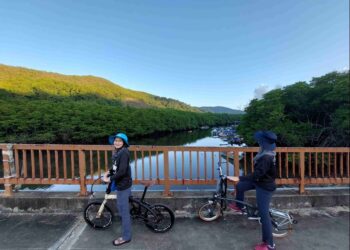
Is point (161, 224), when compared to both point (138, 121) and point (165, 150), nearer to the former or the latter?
point (165, 150)

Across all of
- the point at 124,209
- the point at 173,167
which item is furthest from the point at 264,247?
the point at 173,167

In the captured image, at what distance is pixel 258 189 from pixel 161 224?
1580 millimetres

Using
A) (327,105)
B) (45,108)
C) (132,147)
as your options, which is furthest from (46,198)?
(45,108)

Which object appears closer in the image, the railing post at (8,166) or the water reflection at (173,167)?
the railing post at (8,166)

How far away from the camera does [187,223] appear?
335 centimetres

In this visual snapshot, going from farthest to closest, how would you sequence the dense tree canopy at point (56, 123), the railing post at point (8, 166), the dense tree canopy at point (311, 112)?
the dense tree canopy at point (56, 123) → the dense tree canopy at point (311, 112) → the railing post at point (8, 166)

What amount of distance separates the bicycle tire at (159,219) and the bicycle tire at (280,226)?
149cm

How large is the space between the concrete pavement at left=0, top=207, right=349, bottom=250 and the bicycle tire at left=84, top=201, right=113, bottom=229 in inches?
3.3

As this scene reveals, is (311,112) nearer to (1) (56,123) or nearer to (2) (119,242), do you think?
(2) (119,242)

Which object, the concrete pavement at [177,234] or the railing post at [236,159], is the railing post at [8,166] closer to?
the concrete pavement at [177,234]

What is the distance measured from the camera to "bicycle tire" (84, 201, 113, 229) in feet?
10.4

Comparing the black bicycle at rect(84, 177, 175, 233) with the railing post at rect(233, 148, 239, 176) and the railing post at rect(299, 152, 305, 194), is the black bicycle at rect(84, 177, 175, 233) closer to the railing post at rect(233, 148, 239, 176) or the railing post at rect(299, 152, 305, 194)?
the railing post at rect(233, 148, 239, 176)

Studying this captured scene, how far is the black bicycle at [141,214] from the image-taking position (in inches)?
119

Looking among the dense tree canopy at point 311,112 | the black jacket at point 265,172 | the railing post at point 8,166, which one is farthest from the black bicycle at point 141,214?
the dense tree canopy at point 311,112
